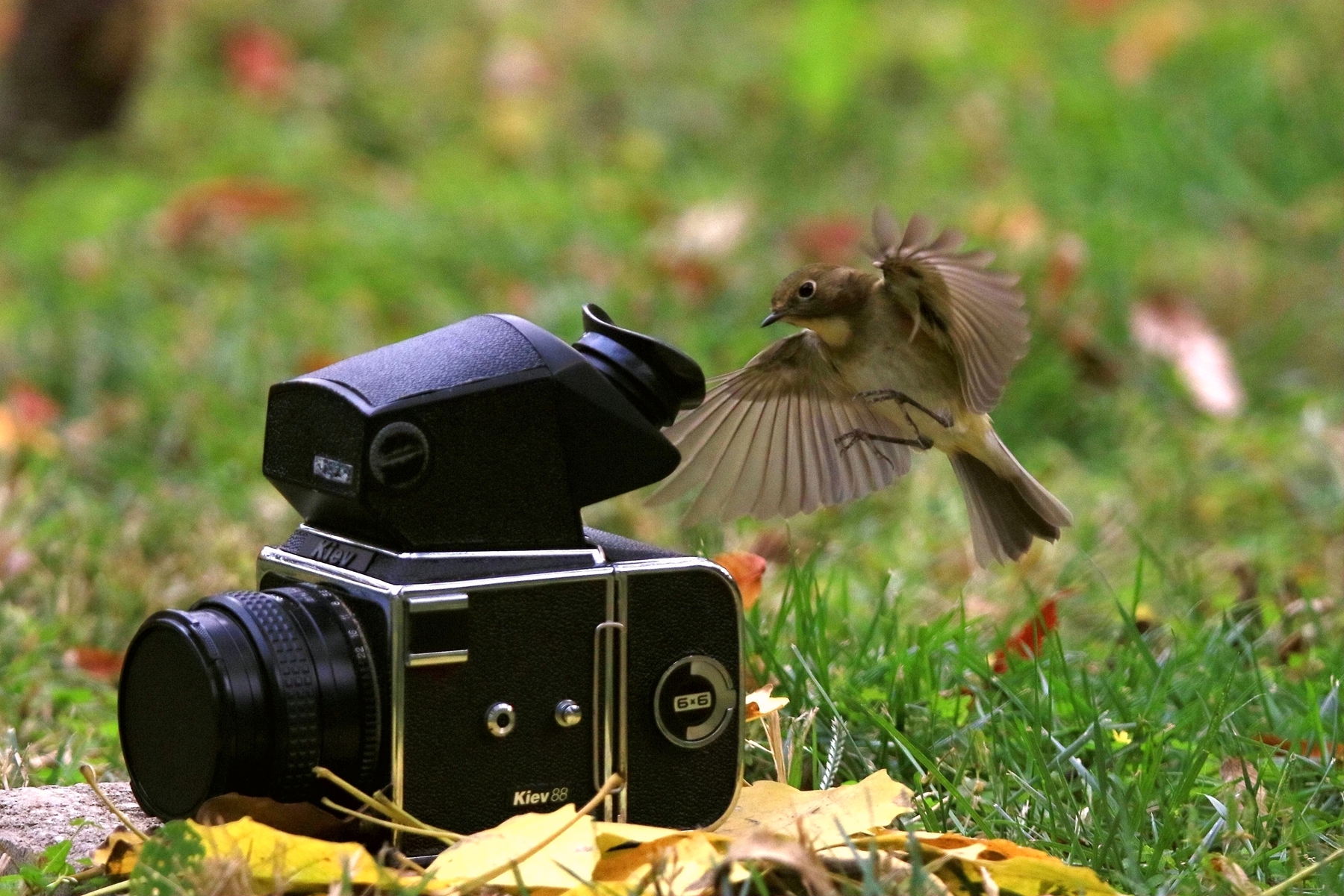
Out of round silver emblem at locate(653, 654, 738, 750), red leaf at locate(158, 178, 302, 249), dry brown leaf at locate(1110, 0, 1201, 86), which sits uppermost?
dry brown leaf at locate(1110, 0, 1201, 86)

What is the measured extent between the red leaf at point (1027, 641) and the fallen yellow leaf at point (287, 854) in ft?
3.66

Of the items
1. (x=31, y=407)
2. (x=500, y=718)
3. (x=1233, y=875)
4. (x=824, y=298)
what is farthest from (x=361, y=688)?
(x=31, y=407)

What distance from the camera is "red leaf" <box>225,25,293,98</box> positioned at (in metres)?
8.19

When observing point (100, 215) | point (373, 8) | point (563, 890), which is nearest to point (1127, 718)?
point (563, 890)

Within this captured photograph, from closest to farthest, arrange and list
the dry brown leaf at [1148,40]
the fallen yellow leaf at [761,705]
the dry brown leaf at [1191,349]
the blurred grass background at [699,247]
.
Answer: the fallen yellow leaf at [761,705] → the blurred grass background at [699,247] → the dry brown leaf at [1191,349] → the dry brown leaf at [1148,40]

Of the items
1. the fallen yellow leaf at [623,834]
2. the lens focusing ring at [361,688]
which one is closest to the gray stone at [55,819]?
the lens focusing ring at [361,688]

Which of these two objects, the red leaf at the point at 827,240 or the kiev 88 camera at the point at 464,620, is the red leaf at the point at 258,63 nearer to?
the red leaf at the point at 827,240

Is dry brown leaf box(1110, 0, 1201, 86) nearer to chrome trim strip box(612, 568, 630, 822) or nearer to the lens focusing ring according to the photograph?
chrome trim strip box(612, 568, 630, 822)

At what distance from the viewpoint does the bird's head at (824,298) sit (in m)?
2.34

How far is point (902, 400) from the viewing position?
238 centimetres

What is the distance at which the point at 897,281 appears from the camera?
91.0 inches

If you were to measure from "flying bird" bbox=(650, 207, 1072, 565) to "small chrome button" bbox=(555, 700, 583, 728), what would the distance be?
577mm

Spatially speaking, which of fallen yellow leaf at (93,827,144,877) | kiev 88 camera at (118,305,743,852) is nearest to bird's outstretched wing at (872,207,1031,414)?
kiev 88 camera at (118,305,743,852)

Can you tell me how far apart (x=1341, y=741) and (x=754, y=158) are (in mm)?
5646
